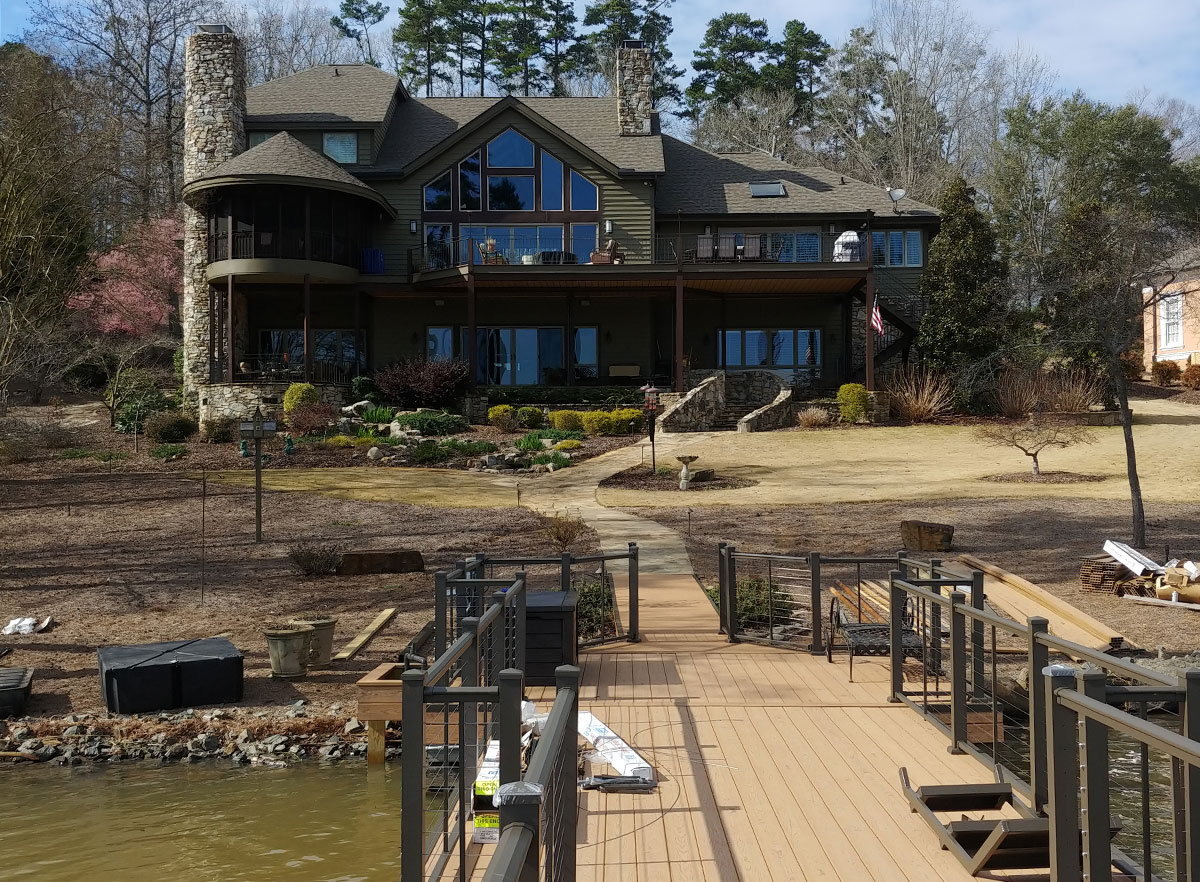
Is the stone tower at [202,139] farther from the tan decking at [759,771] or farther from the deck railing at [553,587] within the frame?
the tan decking at [759,771]

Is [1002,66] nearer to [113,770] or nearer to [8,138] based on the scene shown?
[8,138]

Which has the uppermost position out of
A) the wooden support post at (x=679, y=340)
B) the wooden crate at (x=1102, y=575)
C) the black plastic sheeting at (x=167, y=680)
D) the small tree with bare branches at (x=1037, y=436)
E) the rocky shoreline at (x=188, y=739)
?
the wooden support post at (x=679, y=340)

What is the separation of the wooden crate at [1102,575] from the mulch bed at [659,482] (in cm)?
830

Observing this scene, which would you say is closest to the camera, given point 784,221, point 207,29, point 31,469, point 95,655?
point 95,655

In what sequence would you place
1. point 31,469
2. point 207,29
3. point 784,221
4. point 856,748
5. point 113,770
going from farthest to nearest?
point 784,221, point 207,29, point 31,469, point 113,770, point 856,748

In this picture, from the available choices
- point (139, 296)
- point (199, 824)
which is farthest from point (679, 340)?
point (199, 824)

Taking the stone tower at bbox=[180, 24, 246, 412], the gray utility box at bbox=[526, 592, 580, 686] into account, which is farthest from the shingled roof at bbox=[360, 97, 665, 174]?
the gray utility box at bbox=[526, 592, 580, 686]

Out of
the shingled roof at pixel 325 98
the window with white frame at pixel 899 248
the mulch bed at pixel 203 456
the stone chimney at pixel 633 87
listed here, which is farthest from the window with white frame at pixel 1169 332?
the shingled roof at pixel 325 98

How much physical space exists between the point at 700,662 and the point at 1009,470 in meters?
15.1

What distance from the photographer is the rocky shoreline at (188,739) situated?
8383mm

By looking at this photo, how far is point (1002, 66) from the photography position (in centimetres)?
4766

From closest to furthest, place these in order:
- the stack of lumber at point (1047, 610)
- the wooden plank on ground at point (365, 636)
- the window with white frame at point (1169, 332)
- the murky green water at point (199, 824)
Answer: the murky green water at point (199, 824)
the stack of lumber at point (1047, 610)
the wooden plank on ground at point (365, 636)
the window with white frame at point (1169, 332)

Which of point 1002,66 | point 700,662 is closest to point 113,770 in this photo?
point 700,662

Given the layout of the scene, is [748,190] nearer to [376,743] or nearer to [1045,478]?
[1045,478]
